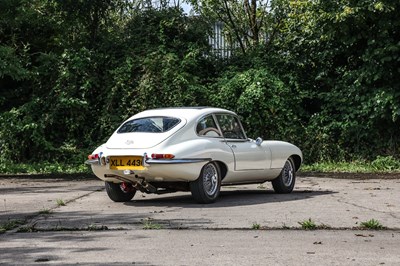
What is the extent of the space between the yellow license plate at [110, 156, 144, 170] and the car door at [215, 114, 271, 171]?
1780 millimetres

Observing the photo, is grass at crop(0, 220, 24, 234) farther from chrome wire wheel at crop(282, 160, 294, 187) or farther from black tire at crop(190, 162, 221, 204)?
chrome wire wheel at crop(282, 160, 294, 187)

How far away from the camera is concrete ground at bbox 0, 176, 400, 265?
613 centimetres

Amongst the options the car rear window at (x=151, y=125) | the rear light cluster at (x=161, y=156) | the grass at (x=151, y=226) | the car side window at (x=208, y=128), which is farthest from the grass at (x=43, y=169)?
the grass at (x=151, y=226)

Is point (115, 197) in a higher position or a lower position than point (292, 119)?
lower

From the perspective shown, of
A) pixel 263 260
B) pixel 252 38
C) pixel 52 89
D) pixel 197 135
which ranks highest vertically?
pixel 252 38

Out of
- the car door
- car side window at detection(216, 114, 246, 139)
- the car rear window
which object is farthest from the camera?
car side window at detection(216, 114, 246, 139)

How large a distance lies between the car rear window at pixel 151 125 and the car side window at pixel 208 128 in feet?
1.31

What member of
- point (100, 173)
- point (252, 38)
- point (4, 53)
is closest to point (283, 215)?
point (100, 173)

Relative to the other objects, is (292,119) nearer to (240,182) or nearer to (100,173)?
(240,182)

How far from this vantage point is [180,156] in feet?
32.6

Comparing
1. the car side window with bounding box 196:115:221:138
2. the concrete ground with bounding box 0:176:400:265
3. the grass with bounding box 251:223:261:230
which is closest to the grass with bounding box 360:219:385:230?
the concrete ground with bounding box 0:176:400:265

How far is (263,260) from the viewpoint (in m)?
5.94

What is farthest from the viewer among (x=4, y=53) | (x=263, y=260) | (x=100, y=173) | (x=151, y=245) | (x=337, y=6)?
(x=337, y=6)

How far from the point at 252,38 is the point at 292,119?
5734 millimetres
